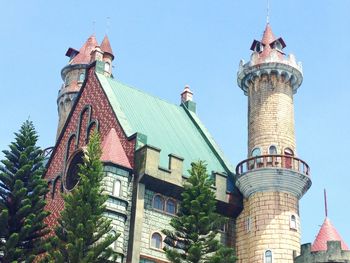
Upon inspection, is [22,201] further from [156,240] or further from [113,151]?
[156,240]

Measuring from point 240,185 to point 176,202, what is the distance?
3.72 m

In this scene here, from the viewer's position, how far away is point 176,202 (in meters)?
36.0

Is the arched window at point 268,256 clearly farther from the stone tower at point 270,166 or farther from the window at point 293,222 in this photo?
the window at point 293,222

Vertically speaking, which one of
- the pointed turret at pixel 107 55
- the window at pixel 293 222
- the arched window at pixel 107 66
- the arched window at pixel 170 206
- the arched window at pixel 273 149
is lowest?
the window at pixel 293 222

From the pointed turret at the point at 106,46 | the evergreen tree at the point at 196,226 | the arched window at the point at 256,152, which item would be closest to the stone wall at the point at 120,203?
the evergreen tree at the point at 196,226

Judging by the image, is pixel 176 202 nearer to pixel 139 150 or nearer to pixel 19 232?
pixel 139 150

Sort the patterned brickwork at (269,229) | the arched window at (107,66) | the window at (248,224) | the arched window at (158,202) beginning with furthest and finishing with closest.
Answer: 1. the arched window at (107,66)
2. the window at (248,224)
3. the arched window at (158,202)
4. the patterned brickwork at (269,229)

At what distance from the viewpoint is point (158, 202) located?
35219 millimetres

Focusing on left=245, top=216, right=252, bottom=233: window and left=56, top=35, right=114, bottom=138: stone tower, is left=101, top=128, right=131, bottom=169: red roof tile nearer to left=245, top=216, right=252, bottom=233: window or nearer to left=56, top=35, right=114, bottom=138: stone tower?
left=245, top=216, right=252, bottom=233: window

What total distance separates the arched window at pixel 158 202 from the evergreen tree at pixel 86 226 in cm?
435

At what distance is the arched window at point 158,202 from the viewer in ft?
115

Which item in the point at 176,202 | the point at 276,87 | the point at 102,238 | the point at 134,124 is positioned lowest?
the point at 102,238

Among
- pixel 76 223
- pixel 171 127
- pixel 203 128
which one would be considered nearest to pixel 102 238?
pixel 76 223

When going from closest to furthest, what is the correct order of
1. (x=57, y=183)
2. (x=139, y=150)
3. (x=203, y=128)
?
1. (x=139, y=150)
2. (x=57, y=183)
3. (x=203, y=128)
